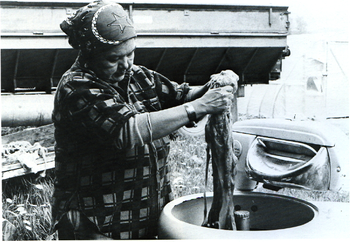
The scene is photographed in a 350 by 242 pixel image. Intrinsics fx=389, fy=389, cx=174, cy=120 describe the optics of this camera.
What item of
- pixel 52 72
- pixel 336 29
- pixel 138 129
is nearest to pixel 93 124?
pixel 138 129

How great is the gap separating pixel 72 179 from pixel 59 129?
0.20 m

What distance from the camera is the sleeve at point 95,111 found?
1.34 metres

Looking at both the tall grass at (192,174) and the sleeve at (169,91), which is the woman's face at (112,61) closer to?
the sleeve at (169,91)

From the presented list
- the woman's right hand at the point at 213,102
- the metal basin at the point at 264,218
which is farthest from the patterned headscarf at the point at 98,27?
the metal basin at the point at 264,218

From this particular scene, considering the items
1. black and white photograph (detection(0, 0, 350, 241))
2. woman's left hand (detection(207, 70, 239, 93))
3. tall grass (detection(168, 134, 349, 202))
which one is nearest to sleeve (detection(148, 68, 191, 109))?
black and white photograph (detection(0, 0, 350, 241))

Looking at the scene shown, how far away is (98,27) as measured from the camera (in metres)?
1.42

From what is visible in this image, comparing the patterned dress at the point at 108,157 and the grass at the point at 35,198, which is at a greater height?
the patterned dress at the point at 108,157

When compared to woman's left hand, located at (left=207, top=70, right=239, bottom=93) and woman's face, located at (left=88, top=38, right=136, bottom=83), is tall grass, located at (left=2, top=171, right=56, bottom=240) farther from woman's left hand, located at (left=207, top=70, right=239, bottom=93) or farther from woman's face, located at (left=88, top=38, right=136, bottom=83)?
woman's left hand, located at (left=207, top=70, right=239, bottom=93)

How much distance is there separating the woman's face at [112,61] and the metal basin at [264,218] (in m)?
0.59

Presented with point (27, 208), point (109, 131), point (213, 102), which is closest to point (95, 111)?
point (109, 131)

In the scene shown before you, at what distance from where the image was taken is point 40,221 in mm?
2861

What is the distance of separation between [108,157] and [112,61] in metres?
0.37

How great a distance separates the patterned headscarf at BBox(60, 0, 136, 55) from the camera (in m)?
1.42

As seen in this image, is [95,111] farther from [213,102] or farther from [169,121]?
[213,102]
